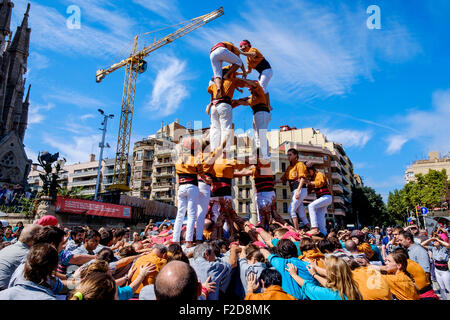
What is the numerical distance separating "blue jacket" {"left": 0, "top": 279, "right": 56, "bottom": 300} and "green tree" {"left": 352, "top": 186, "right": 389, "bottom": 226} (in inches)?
2753

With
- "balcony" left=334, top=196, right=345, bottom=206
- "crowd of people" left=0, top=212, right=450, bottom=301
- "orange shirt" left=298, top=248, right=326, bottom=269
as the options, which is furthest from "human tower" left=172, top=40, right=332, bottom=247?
"balcony" left=334, top=196, right=345, bottom=206

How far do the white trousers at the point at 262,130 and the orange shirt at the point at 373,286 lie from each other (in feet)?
17.1

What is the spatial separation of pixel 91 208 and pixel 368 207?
61131mm

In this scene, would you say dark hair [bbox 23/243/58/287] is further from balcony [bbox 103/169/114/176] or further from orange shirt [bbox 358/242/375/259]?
balcony [bbox 103/169/114/176]

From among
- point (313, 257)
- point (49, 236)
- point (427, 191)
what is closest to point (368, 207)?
point (427, 191)

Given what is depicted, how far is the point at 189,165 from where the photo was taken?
7000 mm

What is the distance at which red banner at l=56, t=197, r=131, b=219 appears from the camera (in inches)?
816

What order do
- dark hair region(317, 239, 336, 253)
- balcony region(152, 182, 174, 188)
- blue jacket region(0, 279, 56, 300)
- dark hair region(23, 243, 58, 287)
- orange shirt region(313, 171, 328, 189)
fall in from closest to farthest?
blue jacket region(0, 279, 56, 300) < dark hair region(23, 243, 58, 287) < dark hair region(317, 239, 336, 253) < orange shirt region(313, 171, 328, 189) < balcony region(152, 182, 174, 188)

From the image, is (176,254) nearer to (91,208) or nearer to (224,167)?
(224,167)

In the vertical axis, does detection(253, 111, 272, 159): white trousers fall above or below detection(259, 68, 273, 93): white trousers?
below

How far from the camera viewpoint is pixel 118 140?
2522 inches
